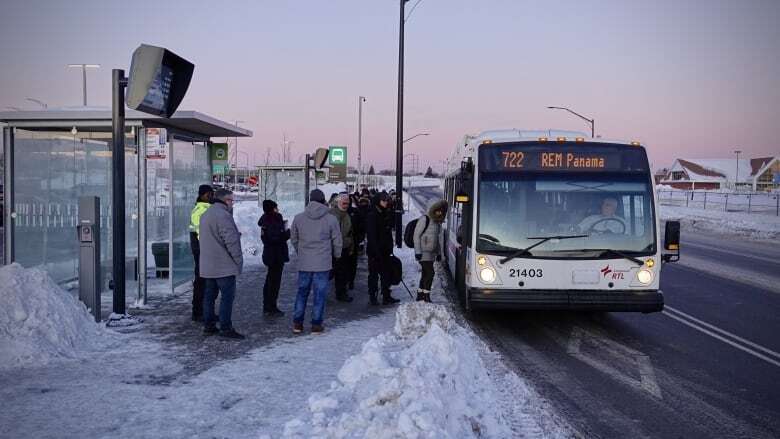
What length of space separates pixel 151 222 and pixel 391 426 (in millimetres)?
8364

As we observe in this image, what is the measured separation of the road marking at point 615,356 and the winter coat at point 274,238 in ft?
13.5

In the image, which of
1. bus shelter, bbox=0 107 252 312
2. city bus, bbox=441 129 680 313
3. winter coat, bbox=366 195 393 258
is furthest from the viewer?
winter coat, bbox=366 195 393 258

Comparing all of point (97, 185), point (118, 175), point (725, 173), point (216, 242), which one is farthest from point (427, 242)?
point (725, 173)

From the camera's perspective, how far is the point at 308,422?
4.97 metres

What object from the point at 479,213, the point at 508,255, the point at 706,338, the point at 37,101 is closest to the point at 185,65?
the point at 479,213

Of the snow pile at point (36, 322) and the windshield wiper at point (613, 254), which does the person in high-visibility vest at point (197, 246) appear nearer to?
the snow pile at point (36, 322)

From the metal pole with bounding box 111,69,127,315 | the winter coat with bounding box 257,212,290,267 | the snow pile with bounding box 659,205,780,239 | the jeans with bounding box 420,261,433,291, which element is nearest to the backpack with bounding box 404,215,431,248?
the jeans with bounding box 420,261,433,291

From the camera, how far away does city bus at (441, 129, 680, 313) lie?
28.6 ft

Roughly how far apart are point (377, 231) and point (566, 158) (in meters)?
3.27

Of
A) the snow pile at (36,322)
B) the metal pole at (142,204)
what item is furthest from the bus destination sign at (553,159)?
the snow pile at (36,322)

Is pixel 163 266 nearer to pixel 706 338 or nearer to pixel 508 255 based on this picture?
pixel 508 255

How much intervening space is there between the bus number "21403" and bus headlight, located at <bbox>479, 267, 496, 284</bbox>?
0.22m

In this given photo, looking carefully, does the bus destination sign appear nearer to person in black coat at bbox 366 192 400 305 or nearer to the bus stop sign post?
person in black coat at bbox 366 192 400 305

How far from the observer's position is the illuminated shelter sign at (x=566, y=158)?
9102mm
